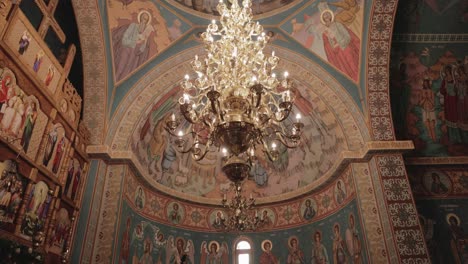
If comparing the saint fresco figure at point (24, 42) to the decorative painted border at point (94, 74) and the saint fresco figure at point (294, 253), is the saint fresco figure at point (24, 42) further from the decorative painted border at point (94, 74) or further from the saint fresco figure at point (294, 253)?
the saint fresco figure at point (294, 253)

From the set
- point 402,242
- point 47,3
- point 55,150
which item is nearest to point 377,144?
point 402,242

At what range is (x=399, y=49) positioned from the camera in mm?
10016

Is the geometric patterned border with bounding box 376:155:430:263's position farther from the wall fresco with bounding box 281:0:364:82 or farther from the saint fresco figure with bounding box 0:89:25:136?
the saint fresco figure with bounding box 0:89:25:136

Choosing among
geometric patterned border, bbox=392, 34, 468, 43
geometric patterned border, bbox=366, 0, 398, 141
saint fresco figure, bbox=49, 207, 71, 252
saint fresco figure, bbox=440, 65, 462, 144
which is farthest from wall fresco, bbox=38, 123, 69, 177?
saint fresco figure, bbox=440, 65, 462, 144

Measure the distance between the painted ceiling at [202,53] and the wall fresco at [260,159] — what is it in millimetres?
45

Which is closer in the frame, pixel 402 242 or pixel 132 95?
pixel 402 242

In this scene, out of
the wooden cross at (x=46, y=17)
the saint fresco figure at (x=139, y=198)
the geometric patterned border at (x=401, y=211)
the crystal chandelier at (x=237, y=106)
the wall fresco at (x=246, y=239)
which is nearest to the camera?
the crystal chandelier at (x=237, y=106)

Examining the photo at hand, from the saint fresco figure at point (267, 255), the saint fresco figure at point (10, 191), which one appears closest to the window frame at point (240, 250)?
the saint fresco figure at point (267, 255)

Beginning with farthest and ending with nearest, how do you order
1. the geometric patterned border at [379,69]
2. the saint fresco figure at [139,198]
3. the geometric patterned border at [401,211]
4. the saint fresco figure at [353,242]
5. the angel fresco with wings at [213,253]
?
1. the angel fresco with wings at [213,253]
2. the saint fresco figure at [139,198]
3. the geometric patterned border at [379,69]
4. the saint fresco figure at [353,242]
5. the geometric patterned border at [401,211]

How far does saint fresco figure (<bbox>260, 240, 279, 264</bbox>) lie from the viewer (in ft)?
37.9

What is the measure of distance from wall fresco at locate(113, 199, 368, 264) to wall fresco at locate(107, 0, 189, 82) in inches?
164

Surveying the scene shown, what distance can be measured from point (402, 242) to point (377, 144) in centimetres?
254

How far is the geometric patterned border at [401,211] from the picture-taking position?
7902mm

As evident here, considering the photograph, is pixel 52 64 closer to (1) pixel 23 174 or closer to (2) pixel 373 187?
(1) pixel 23 174
